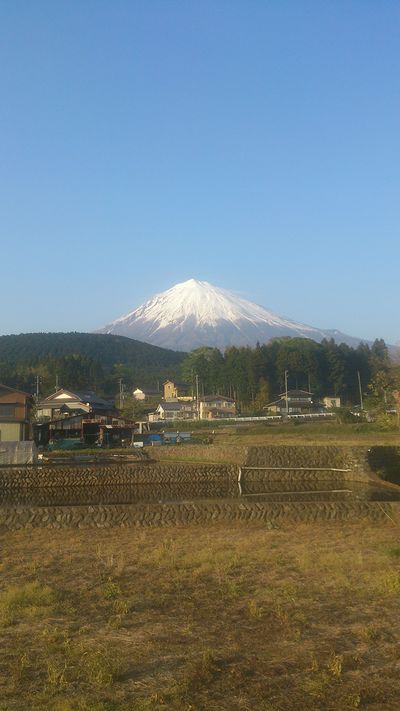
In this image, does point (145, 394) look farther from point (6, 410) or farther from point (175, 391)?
point (6, 410)

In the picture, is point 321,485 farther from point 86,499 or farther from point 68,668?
point 68,668

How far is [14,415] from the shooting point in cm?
3812

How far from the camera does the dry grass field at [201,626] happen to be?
3793 millimetres

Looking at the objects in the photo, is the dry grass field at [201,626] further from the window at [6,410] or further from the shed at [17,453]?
the window at [6,410]

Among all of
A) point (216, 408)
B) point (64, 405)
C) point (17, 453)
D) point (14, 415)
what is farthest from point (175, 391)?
point (17, 453)

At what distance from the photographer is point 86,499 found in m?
18.3

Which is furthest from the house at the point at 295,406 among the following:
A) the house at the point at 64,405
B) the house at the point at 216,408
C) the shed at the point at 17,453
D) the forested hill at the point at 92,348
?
the forested hill at the point at 92,348

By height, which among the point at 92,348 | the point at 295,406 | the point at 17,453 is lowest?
the point at 17,453

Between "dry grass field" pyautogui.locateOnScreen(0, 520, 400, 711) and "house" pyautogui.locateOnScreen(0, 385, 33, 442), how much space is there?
2756cm

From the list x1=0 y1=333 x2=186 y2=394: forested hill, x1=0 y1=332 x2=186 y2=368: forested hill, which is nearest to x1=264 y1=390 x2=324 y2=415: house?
x1=0 y1=333 x2=186 y2=394: forested hill

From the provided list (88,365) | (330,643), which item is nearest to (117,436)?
(330,643)

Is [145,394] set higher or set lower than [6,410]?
higher

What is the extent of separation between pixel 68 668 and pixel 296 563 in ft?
13.5

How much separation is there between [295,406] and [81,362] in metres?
38.1
